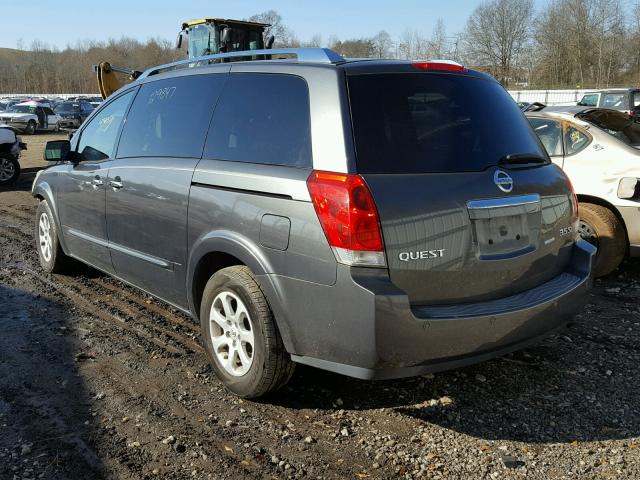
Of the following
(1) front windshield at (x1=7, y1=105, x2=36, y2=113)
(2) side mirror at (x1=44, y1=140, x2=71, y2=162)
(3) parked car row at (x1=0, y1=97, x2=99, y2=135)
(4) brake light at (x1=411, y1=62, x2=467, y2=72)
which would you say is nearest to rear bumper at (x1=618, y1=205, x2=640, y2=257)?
(4) brake light at (x1=411, y1=62, x2=467, y2=72)

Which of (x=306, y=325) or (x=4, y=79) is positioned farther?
(x=4, y=79)

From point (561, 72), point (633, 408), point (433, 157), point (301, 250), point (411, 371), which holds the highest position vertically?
point (561, 72)

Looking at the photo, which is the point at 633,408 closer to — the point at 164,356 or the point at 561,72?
the point at 164,356

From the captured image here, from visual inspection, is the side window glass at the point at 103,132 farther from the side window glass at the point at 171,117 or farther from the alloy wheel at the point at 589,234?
the alloy wheel at the point at 589,234

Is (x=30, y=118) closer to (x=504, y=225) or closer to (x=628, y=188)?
(x=628, y=188)

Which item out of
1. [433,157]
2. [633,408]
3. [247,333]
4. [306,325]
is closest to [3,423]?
[247,333]

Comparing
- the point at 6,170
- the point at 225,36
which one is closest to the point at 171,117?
the point at 6,170

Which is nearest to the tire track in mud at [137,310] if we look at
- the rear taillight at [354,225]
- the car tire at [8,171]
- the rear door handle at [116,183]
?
the rear door handle at [116,183]

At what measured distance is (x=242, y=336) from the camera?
11.3ft

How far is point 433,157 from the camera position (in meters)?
3.05

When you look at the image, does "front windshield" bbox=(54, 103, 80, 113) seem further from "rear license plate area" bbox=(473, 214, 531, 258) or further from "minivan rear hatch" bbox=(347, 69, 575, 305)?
"rear license plate area" bbox=(473, 214, 531, 258)

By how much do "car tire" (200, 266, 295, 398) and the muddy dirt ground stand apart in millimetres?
175

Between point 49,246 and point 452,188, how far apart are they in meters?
4.48

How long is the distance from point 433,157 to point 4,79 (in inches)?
4332
